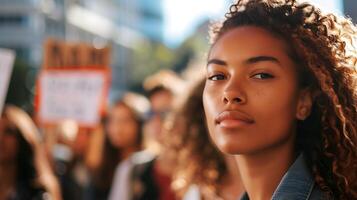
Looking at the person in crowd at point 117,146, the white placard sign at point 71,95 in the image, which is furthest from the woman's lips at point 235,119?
the person in crowd at point 117,146

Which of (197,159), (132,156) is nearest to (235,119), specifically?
(197,159)

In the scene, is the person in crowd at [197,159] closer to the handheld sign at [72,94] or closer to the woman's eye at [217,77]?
the woman's eye at [217,77]

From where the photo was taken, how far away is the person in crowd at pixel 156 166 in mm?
4215

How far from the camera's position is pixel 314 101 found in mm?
1742

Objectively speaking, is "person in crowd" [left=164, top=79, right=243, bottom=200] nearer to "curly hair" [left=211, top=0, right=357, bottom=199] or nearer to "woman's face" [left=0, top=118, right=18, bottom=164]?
"woman's face" [left=0, top=118, right=18, bottom=164]

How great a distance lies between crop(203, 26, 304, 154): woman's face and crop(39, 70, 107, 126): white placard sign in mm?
2920

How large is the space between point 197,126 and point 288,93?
1.51m

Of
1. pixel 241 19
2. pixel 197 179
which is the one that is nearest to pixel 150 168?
pixel 197 179

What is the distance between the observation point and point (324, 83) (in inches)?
66.4

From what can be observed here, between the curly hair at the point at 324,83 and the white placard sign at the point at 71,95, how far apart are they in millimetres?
2941

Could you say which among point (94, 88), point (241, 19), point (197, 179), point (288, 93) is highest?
point (94, 88)

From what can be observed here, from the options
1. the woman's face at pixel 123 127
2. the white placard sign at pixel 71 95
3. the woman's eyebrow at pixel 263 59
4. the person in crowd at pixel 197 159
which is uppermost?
the white placard sign at pixel 71 95

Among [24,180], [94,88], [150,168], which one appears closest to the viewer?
[24,180]

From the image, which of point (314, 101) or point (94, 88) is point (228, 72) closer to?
point (314, 101)
